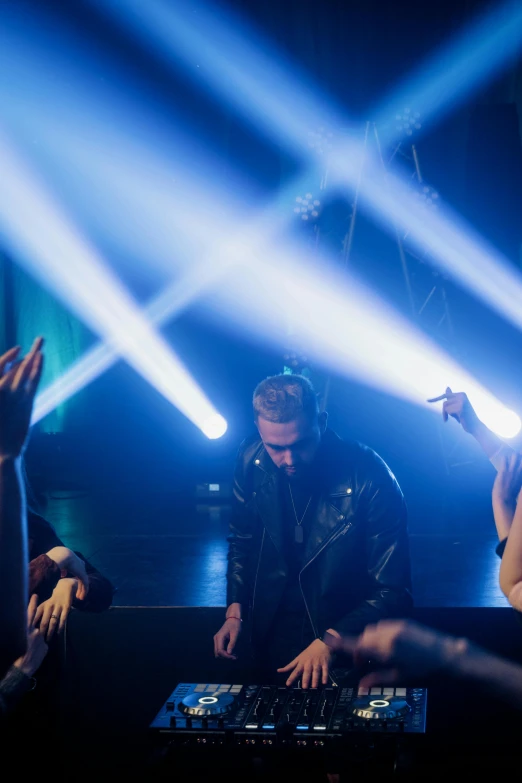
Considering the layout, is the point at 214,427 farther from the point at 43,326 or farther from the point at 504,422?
the point at 504,422

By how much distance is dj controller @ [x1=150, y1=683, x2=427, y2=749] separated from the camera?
138 centimetres

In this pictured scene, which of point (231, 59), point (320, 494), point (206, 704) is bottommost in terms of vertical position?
point (206, 704)

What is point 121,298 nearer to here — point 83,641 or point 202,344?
point 202,344

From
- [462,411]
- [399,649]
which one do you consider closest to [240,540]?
[399,649]

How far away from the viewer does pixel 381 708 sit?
144 centimetres

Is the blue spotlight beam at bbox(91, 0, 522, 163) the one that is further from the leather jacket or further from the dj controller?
the dj controller

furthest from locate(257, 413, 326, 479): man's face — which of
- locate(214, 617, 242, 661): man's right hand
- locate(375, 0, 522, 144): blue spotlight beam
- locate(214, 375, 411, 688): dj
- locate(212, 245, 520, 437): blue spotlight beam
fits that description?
locate(375, 0, 522, 144): blue spotlight beam

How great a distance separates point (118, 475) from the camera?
23.6 feet

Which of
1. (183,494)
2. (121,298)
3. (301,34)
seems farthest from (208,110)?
(183,494)

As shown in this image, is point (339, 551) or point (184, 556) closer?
point (339, 551)

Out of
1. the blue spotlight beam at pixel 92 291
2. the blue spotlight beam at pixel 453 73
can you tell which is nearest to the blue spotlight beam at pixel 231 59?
the blue spotlight beam at pixel 453 73

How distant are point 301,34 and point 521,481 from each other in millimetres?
5649

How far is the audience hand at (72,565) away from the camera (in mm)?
2031

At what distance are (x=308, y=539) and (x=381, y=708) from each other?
1.01m
